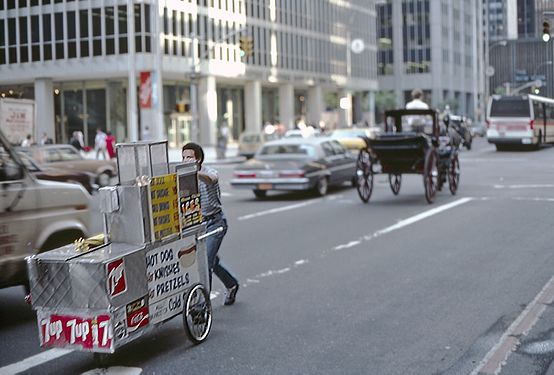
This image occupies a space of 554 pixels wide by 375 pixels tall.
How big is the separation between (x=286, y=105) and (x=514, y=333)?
6613 centimetres

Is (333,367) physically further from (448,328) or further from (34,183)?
(34,183)

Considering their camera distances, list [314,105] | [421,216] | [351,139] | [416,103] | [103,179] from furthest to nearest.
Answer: [314,105] → [351,139] → [103,179] → [416,103] → [421,216]

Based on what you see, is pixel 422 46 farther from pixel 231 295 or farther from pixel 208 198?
pixel 208 198

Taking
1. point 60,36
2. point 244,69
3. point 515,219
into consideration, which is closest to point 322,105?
point 244,69

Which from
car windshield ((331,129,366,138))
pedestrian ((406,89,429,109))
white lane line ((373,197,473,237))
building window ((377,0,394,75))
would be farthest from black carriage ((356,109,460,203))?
building window ((377,0,394,75))

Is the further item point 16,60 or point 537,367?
point 16,60

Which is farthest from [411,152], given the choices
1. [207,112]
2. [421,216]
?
[207,112]

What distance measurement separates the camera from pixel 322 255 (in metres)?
12.2

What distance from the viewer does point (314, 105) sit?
7806cm

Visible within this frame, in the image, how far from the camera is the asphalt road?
6.85 m

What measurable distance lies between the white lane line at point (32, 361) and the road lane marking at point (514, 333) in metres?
3.31

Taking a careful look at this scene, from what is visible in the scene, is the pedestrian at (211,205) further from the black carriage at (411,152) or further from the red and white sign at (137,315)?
the black carriage at (411,152)

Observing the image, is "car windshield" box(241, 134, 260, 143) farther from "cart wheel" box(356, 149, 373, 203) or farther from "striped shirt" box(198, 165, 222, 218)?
"striped shirt" box(198, 165, 222, 218)

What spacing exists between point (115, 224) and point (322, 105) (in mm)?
72971
